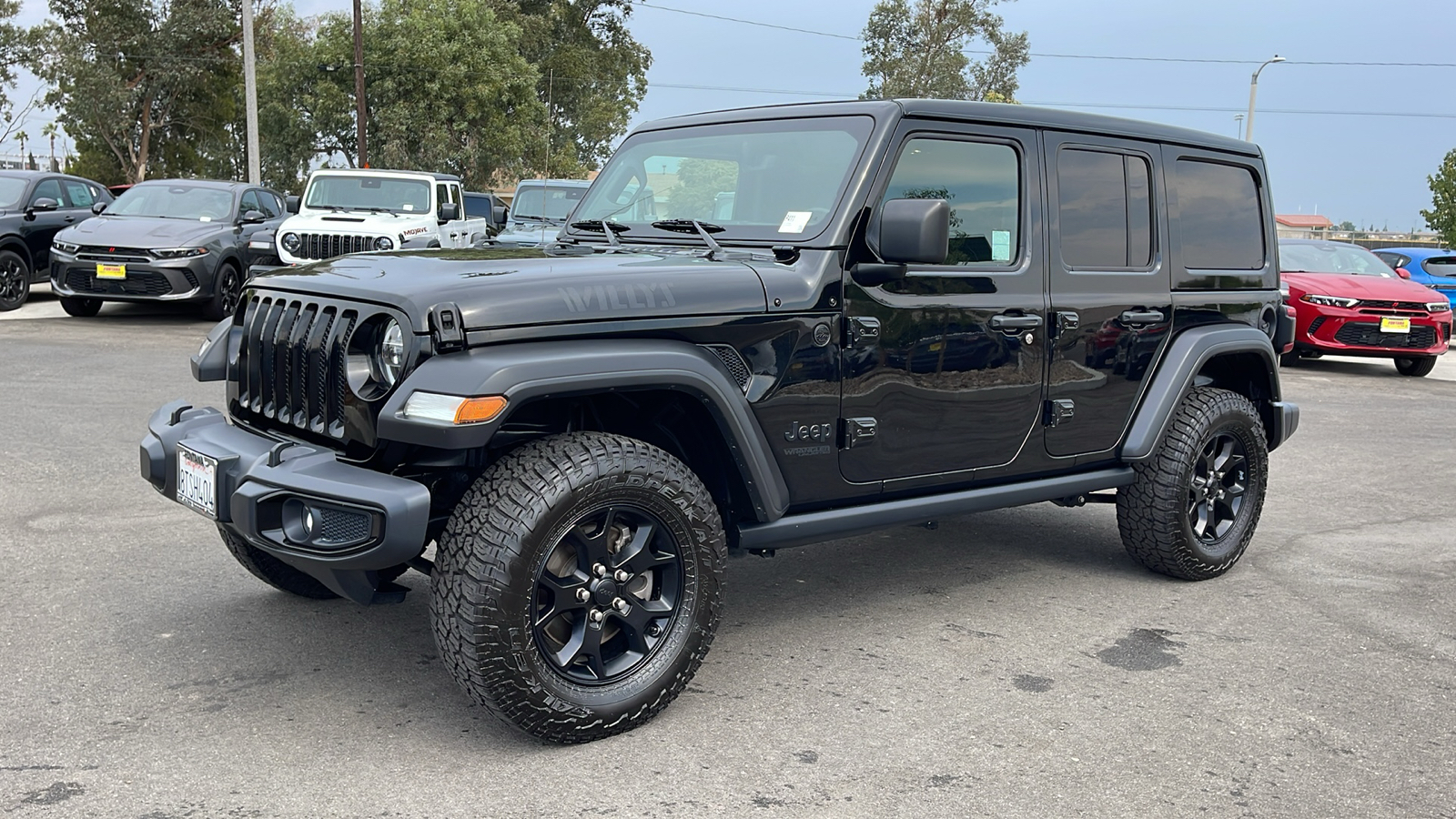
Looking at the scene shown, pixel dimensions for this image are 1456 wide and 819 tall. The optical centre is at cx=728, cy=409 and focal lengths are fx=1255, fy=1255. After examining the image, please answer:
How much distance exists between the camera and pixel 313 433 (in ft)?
12.0

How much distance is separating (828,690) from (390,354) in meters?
1.75

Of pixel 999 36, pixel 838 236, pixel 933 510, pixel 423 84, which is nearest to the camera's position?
pixel 838 236

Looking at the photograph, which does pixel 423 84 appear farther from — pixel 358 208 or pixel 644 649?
pixel 644 649

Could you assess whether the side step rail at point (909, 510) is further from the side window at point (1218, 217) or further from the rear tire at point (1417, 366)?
the rear tire at point (1417, 366)

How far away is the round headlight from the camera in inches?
135

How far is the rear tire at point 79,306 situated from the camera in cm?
1450

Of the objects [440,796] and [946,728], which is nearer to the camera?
[440,796]

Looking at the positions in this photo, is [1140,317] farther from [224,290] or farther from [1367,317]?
[224,290]

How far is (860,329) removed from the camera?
13.6 ft

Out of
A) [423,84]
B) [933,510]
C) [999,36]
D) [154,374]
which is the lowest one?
[154,374]

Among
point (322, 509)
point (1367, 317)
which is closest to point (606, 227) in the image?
point (322, 509)

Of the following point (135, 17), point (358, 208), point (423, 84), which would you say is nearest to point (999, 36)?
point (423, 84)

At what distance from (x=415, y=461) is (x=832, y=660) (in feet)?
5.36

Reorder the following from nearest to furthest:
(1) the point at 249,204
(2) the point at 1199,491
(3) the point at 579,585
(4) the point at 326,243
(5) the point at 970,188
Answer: (3) the point at 579,585, (5) the point at 970,188, (2) the point at 1199,491, (4) the point at 326,243, (1) the point at 249,204
